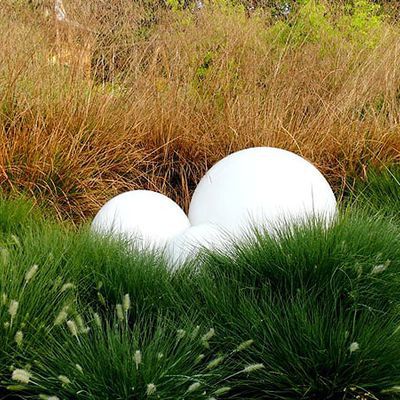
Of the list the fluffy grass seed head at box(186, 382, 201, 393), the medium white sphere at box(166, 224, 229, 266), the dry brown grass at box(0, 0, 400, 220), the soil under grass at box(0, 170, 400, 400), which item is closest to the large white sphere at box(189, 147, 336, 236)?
the medium white sphere at box(166, 224, 229, 266)

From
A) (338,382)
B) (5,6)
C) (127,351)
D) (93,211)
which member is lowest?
(93,211)

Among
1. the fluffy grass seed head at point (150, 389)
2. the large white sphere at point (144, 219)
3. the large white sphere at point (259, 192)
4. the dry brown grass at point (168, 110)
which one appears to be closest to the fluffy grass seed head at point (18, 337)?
the fluffy grass seed head at point (150, 389)

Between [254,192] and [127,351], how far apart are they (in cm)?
135

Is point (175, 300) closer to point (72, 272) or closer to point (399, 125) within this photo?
point (72, 272)

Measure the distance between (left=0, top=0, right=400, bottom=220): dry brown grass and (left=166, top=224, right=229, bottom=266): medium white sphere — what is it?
119 cm

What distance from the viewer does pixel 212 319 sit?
1.96m

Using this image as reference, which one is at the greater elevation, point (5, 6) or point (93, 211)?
point (5, 6)

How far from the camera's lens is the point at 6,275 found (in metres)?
1.97

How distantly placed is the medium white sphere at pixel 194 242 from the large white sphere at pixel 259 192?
14 cm

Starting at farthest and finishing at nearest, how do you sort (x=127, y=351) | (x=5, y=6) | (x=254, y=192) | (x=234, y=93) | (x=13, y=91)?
1. (x=5, y=6)
2. (x=234, y=93)
3. (x=13, y=91)
4. (x=254, y=192)
5. (x=127, y=351)

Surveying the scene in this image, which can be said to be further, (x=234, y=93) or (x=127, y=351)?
(x=234, y=93)

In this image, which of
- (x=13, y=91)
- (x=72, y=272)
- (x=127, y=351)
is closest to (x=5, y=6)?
(x=13, y=91)

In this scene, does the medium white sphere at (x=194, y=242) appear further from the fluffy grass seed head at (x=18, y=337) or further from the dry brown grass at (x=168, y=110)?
the dry brown grass at (x=168, y=110)

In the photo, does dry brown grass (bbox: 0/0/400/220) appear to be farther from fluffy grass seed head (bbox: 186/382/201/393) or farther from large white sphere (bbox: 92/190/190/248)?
fluffy grass seed head (bbox: 186/382/201/393)
